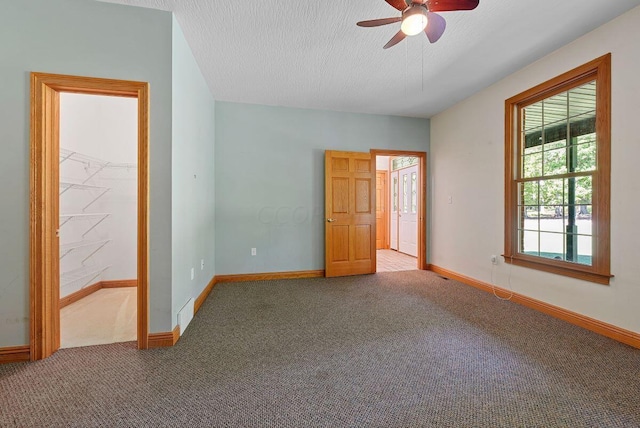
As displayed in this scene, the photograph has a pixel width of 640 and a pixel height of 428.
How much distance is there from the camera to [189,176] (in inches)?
104

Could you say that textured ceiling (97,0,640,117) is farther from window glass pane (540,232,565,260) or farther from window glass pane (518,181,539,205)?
window glass pane (540,232,565,260)

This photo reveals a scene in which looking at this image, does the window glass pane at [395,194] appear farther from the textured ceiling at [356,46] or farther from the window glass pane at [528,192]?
the window glass pane at [528,192]

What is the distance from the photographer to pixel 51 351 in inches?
78.1

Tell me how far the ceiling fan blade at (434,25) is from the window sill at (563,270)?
8.26 ft

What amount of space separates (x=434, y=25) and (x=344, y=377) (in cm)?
254

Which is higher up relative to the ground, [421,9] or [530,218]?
[421,9]

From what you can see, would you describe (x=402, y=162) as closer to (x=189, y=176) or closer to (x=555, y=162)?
(x=555, y=162)

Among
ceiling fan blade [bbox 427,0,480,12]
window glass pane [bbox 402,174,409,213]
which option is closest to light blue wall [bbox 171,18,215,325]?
ceiling fan blade [bbox 427,0,480,12]

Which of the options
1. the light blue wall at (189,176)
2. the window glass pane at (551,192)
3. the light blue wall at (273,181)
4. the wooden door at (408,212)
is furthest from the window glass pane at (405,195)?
the light blue wall at (189,176)

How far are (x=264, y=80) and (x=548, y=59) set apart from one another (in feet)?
10.3

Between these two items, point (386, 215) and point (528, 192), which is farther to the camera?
point (386, 215)

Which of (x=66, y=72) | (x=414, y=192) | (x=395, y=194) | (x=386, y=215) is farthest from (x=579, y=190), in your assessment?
(x=386, y=215)

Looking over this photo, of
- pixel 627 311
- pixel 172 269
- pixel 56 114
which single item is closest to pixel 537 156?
pixel 627 311

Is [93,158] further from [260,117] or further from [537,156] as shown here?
[537,156]
